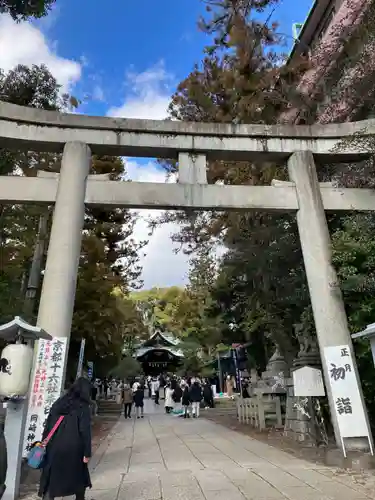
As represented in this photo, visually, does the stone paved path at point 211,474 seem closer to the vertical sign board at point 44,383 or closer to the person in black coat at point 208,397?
the vertical sign board at point 44,383

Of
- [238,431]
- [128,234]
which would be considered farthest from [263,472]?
[128,234]

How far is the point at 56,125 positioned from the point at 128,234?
11.1m

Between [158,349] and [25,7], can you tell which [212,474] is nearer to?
[25,7]

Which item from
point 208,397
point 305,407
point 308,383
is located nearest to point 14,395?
point 308,383

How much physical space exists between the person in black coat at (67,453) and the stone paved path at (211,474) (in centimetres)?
117

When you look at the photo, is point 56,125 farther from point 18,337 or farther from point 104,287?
point 104,287

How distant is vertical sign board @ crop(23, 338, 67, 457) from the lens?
663 cm

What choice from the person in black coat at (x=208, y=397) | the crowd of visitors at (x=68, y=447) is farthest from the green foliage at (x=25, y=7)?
the person in black coat at (x=208, y=397)

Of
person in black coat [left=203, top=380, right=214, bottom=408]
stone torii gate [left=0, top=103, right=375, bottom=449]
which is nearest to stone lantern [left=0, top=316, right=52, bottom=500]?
stone torii gate [left=0, top=103, right=375, bottom=449]

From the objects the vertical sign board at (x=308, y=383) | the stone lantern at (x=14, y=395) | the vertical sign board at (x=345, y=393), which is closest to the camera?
the stone lantern at (x=14, y=395)

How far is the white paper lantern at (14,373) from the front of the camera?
5254 mm

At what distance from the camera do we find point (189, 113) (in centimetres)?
1469

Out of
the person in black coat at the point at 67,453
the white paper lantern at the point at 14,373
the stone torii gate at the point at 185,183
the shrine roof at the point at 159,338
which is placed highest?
the shrine roof at the point at 159,338

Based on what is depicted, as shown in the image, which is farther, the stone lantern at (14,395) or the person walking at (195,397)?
the person walking at (195,397)
